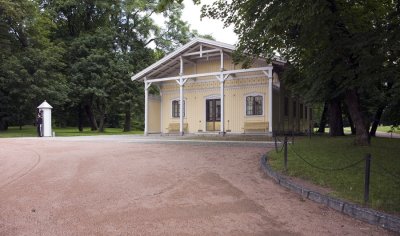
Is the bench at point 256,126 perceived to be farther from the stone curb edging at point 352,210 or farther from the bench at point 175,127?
the stone curb edging at point 352,210

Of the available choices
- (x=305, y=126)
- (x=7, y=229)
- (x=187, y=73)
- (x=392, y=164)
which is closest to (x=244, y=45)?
(x=392, y=164)

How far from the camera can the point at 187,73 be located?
26.0 m

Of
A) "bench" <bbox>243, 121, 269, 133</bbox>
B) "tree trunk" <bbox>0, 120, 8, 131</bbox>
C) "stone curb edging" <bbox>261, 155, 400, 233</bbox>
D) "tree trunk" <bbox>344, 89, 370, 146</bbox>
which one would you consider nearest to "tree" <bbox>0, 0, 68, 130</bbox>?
"tree trunk" <bbox>0, 120, 8, 131</bbox>

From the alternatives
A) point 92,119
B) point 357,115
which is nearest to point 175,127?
point 92,119

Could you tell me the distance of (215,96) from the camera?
2472 centimetres

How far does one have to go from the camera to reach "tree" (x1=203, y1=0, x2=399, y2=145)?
9.40 metres

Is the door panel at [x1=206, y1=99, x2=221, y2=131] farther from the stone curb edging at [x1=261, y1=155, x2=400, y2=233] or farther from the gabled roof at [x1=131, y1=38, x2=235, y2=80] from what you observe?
the stone curb edging at [x1=261, y1=155, x2=400, y2=233]

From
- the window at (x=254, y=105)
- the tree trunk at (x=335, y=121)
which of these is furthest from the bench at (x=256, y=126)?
the tree trunk at (x=335, y=121)

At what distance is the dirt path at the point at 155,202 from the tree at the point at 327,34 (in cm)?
383

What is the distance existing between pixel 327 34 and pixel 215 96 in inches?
558

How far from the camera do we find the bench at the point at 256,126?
72.8 ft

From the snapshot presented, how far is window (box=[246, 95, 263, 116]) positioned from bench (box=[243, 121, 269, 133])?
78cm

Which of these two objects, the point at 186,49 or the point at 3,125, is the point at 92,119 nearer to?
the point at 3,125

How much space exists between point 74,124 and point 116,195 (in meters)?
47.7
